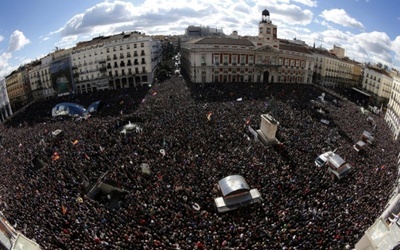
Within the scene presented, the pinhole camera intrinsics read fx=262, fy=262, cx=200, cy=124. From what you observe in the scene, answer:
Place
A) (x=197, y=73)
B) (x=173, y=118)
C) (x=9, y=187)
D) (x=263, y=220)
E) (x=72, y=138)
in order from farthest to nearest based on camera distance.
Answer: (x=197, y=73)
(x=173, y=118)
(x=72, y=138)
(x=9, y=187)
(x=263, y=220)

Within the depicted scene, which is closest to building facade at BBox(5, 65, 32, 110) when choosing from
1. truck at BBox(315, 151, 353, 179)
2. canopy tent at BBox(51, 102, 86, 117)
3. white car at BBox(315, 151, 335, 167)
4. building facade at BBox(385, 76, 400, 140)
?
canopy tent at BBox(51, 102, 86, 117)

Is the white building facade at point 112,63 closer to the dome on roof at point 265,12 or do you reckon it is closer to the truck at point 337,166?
the dome on roof at point 265,12

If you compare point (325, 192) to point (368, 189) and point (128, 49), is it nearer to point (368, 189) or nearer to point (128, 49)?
point (368, 189)

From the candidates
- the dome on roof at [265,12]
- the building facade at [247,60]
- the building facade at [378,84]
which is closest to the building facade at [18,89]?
the building facade at [247,60]

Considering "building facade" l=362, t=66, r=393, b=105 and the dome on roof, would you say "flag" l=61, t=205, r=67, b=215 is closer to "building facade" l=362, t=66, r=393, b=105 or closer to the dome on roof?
the dome on roof

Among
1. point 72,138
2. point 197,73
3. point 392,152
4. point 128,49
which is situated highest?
point 128,49

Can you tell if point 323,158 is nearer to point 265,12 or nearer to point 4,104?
point 265,12

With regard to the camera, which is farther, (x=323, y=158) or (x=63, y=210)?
(x=323, y=158)

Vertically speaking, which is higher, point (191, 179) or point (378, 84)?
point (191, 179)

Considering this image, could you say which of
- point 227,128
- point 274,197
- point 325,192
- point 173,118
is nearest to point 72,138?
point 173,118

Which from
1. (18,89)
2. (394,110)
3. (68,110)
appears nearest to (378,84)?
(394,110)
